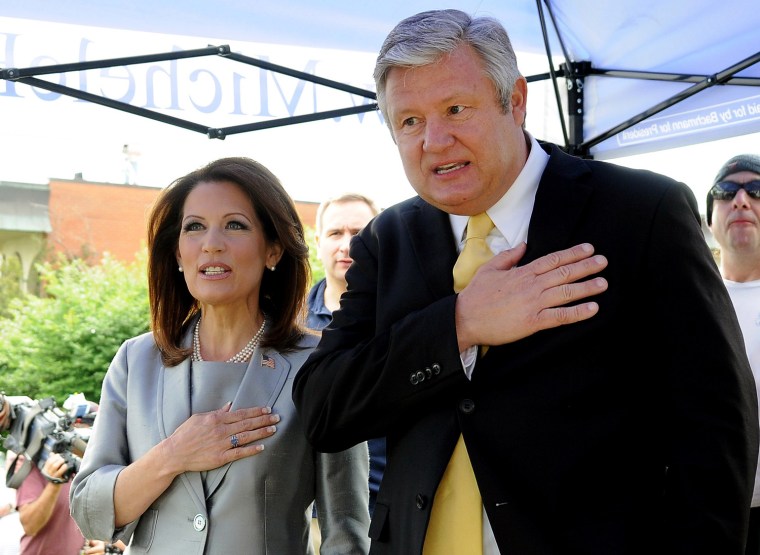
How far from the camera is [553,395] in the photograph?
162 cm

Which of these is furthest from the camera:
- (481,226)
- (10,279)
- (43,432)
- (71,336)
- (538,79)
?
(10,279)

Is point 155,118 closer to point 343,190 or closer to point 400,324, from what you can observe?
point 343,190

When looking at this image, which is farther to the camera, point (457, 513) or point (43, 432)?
point (43, 432)

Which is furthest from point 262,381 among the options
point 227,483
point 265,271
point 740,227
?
point 740,227

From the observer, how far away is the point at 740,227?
3.75m

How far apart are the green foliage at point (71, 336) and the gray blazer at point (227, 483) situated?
65.9 feet

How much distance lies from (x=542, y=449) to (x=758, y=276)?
2471 mm

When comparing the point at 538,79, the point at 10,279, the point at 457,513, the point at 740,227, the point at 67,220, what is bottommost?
the point at 457,513

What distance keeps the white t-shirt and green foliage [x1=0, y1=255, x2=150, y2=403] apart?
19.7 meters

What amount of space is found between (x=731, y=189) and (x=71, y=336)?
21569mm

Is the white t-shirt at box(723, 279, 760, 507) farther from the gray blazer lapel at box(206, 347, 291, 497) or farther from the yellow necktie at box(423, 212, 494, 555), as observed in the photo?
the yellow necktie at box(423, 212, 494, 555)

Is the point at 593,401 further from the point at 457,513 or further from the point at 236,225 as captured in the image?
the point at 236,225

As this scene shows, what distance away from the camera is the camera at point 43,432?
452 centimetres

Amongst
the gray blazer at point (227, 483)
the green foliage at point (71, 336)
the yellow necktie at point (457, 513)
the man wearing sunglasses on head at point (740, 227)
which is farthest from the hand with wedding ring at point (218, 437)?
the green foliage at point (71, 336)
